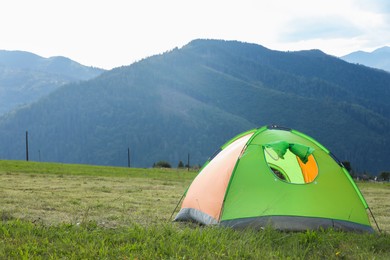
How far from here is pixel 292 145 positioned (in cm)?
1023

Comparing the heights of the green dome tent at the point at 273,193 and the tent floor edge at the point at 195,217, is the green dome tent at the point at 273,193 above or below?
above

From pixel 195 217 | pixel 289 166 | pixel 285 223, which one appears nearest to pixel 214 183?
pixel 195 217

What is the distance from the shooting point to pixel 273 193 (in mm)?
9641

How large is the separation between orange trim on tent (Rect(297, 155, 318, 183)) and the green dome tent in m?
0.02

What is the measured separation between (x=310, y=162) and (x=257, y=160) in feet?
5.16

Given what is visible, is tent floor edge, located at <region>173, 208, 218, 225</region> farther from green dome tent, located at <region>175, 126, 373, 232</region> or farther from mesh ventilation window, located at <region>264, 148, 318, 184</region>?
mesh ventilation window, located at <region>264, 148, 318, 184</region>

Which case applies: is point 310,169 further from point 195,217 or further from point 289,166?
point 195,217

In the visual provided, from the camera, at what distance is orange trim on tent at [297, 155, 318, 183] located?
1070 centimetres

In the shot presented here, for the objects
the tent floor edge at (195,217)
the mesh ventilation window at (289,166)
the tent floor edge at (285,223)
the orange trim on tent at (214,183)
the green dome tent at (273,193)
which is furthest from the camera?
the mesh ventilation window at (289,166)

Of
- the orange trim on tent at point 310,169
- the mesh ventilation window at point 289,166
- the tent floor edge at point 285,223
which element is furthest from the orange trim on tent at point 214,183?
the orange trim on tent at point 310,169

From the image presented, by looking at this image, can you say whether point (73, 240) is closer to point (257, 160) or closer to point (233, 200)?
point (233, 200)

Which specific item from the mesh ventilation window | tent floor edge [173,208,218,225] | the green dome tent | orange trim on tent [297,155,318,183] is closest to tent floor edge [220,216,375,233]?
the green dome tent

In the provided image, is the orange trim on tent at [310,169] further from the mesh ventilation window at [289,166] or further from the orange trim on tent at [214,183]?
the orange trim on tent at [214,183]

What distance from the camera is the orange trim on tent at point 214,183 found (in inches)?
388
